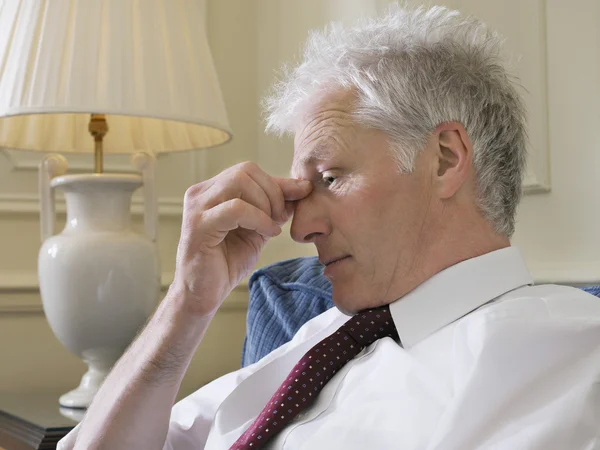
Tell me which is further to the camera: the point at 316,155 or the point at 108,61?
the point at 108,61

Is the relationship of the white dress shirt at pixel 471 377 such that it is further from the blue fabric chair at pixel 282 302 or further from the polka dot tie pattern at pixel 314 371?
the blue fabric chair at pixel 282 302

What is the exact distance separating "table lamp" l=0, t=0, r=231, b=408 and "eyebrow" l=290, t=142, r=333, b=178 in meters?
0.64

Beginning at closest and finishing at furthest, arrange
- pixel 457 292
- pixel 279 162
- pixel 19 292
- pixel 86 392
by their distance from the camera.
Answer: pixel 457 292 → pixel 86 392 → pixel 19 292 → pixel 279 162

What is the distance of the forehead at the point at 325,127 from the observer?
110cm

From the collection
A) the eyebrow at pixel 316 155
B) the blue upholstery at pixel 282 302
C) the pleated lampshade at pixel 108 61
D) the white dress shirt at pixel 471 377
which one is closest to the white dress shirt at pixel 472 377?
the white dress shirt at pixel 471 377

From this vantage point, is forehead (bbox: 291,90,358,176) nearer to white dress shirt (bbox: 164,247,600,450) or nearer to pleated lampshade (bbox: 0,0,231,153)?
white dress shirt (bbox: 164,247,600,450)

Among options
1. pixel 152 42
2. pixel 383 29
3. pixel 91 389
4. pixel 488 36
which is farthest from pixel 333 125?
pixel 91 389

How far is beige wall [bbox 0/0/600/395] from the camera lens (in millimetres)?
1466

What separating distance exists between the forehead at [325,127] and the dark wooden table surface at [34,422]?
0.84 metres

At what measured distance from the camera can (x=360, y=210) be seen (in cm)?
108

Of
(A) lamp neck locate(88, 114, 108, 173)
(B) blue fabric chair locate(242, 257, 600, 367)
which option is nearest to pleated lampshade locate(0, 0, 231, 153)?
(A) lamp neck locate(88, 114, 108, 173)

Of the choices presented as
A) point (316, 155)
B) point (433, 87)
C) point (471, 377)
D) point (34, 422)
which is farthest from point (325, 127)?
point (34, 422)

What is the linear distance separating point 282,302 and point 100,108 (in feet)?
1.88

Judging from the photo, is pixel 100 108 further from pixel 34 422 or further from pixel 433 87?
pixel 433 87
